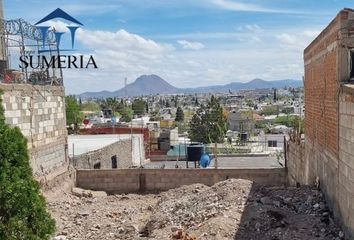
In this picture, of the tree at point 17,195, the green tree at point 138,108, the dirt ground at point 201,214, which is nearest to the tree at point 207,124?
the green tree at point 138,108

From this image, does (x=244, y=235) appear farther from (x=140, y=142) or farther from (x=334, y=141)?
(x=140, y=142)

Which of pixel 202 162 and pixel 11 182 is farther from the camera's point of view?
pixel 202 162

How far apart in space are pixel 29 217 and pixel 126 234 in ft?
17.0

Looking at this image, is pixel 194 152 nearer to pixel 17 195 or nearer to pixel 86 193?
pixel 86 193

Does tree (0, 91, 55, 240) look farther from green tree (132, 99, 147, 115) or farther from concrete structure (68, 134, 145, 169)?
green tree (132, 99, 147, 115)

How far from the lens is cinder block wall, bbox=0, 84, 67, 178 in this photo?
1366cm

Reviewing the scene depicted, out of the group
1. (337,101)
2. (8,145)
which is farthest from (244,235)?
(8,145)

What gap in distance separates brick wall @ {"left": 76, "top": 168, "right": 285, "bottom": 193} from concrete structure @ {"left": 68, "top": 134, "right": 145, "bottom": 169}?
2.25 meters

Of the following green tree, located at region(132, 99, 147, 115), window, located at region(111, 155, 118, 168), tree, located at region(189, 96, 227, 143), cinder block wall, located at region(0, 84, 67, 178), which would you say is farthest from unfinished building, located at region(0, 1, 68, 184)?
green tree, located at region(132, 99, 147, 115)

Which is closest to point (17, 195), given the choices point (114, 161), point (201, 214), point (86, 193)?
point (201, 214)

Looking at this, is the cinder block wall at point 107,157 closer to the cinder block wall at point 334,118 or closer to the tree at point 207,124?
the cinder block wall at point 334,118

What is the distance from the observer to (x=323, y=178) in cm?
1088

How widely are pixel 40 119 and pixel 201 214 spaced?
671 cm

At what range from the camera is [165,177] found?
54.1 feet
